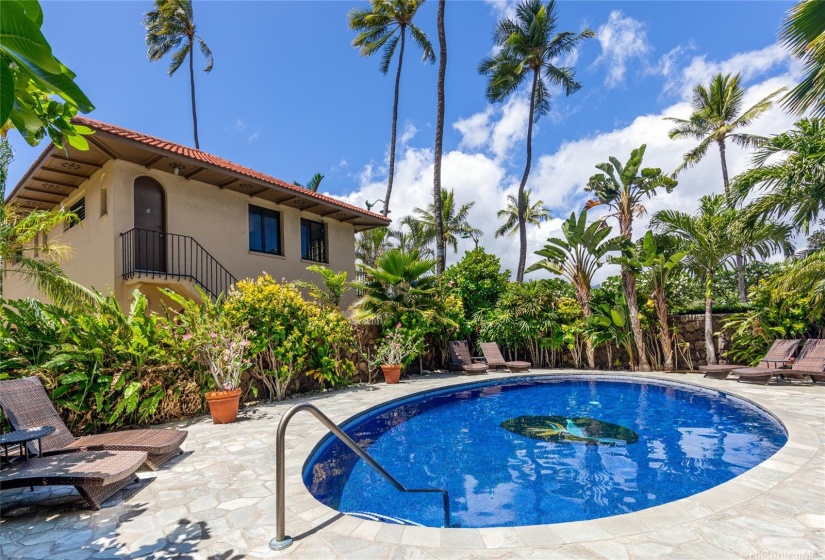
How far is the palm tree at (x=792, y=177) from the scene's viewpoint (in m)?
9.20

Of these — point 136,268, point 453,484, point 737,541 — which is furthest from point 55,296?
point 737,541

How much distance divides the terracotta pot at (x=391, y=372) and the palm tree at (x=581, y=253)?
6.51 meters

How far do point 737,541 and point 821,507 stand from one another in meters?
1.22

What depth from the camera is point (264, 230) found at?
15094 millimetres

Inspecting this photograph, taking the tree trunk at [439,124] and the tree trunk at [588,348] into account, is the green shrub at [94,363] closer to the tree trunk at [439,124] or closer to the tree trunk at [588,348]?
the tree trunk at [588,348]

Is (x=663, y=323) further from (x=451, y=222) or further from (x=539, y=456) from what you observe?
(x=451, y=222)

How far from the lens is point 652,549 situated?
288cm

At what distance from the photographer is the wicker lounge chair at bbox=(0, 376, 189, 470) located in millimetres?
4594

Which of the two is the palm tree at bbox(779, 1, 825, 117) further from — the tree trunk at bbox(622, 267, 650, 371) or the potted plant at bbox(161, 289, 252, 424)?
the potted plant at bbox(161, 289, 252, 424)

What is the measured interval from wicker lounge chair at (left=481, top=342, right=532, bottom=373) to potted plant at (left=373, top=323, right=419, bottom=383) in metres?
2.85

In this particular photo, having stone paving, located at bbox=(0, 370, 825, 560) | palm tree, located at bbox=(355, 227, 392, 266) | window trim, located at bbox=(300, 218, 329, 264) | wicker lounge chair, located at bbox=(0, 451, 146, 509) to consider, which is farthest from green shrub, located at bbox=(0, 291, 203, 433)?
palm tree, located at bbox=(355, 227, 392, 266)

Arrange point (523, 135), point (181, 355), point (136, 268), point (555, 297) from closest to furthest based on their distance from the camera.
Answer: point (181, 355), point (136, 268), point (555, 297), point (523, 135)

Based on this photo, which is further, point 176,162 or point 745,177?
point 176,162

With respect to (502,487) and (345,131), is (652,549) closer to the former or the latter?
(502,487)
